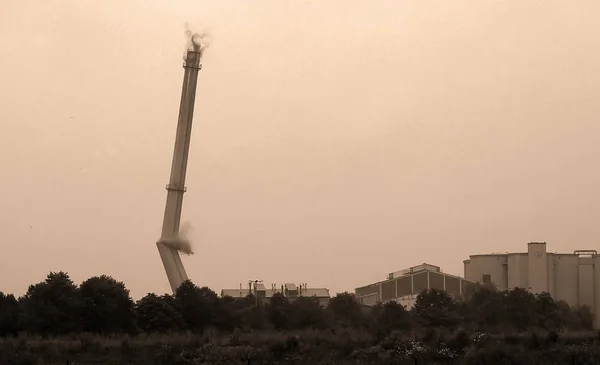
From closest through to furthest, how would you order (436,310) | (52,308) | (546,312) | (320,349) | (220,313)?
1. (320,349)
2. (52,308)
3. (220,313)
4. (436,310)
5. (546,312)

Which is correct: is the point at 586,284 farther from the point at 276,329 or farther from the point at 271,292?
the point at 276,329

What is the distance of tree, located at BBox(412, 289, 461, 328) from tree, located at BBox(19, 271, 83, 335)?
1873 cm

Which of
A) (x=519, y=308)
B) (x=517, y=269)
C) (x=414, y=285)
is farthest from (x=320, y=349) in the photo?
(x=517, y=269)

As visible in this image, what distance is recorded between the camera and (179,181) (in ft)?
222

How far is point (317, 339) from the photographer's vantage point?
42094 millimetres

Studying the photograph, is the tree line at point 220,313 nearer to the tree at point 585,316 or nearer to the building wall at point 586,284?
the tree at point 585,316

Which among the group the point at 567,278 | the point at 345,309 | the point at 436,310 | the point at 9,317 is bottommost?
the point at 9,317

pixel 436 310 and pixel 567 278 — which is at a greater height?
pixel 567 278

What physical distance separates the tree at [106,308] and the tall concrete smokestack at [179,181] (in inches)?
521

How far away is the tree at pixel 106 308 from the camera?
52.7m

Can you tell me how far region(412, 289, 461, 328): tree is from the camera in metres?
58.8

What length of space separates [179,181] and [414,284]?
23891 mm

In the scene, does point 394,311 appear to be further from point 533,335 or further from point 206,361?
point 206,361

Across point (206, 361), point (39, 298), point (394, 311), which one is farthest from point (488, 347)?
point (39, 298)
